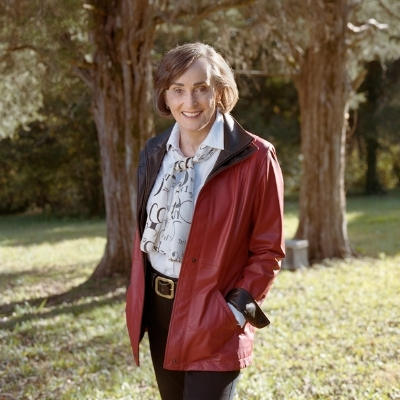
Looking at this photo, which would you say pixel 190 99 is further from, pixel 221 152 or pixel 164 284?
pixel 164 284

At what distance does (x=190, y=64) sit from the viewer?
7.89ft

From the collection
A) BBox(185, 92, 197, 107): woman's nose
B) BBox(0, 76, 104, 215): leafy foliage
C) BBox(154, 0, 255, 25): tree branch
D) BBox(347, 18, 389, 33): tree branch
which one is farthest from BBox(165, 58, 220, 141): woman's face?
BBox(0, 76, 104, 215): leafy foliage

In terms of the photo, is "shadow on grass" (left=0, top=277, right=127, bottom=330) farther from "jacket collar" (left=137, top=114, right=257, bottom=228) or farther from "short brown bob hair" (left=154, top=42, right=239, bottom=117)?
"short brown bob hair" (left=154, top=42, right=239, bottom=117)

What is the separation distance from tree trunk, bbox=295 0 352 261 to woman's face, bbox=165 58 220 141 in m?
7.59

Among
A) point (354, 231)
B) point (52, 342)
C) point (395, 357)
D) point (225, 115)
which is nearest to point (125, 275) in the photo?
point (52, 342)

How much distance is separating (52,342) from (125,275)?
7.88 feet

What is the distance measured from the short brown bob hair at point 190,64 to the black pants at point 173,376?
82 centimetres

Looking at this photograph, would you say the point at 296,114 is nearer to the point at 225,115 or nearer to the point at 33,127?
the point at 33,127

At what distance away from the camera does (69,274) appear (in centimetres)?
982

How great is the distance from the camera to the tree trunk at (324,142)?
977cm

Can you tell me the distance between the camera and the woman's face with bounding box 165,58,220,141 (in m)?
2.42

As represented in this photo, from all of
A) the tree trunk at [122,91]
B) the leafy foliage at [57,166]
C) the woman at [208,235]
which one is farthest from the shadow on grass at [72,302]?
the leafy foliage at [57,166]

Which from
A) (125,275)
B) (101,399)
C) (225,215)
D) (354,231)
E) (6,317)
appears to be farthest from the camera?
(354,231)

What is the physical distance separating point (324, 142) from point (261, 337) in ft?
16.2
